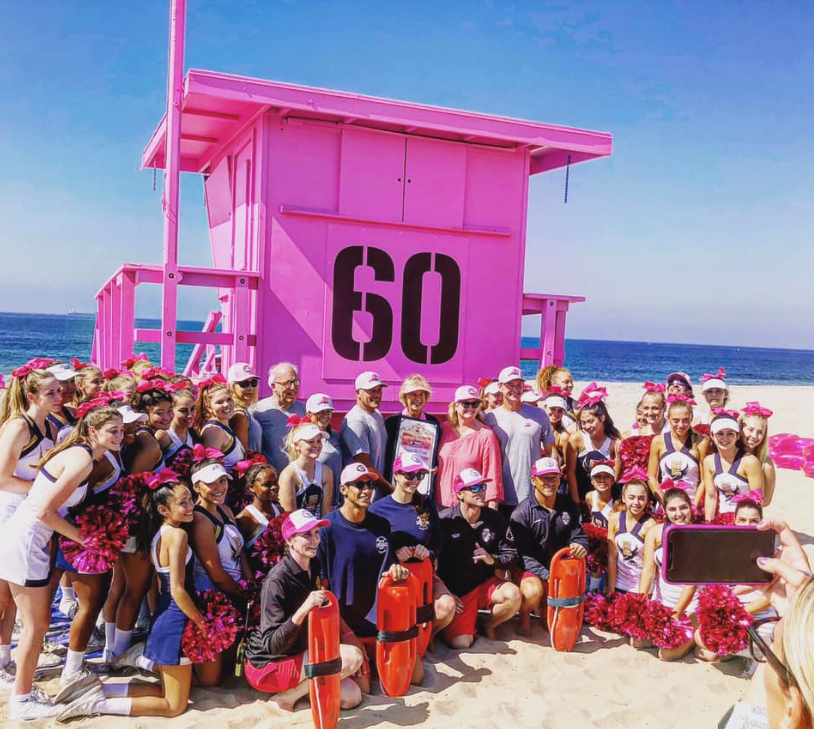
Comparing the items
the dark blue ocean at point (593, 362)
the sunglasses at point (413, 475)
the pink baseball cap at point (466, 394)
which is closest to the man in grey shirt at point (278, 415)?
the sunglasses at point (413, 475)

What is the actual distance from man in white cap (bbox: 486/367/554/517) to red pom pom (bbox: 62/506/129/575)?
2.96m

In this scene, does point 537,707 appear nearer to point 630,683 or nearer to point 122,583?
point 630,683

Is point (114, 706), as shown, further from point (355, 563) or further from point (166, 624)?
point (355, 563)

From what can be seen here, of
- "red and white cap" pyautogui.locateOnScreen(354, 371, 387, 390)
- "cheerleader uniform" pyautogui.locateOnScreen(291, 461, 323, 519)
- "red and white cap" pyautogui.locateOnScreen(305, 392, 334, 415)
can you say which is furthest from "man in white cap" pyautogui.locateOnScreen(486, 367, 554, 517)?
"cheerleader uniform" pyautogui.locateOnScreen(291, 461, 323, 519)

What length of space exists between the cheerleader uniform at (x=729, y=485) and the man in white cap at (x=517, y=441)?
4.34ft

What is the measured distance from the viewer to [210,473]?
4.53m

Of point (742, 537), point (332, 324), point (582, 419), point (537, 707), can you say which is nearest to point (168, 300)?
point (332, 324)

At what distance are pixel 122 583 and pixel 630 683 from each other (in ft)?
11.1

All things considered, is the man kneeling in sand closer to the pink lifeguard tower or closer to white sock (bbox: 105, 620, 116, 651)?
white sock (bbox: 105, 620, 116, 651)

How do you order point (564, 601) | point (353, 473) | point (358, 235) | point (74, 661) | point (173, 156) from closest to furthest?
point (74, 661) → point (353, 473) → point (564, 601) → point (173, 156) → point (358, 235)

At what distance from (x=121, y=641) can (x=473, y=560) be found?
2.44 meters

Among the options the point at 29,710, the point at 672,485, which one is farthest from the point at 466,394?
the point at 29,710

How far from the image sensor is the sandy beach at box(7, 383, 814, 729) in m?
4.25

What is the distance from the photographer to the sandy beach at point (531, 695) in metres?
4.25
